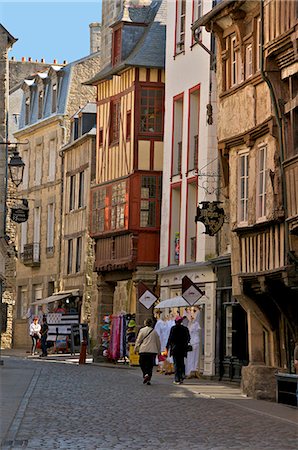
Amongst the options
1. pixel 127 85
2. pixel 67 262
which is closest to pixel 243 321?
pixel 127 85

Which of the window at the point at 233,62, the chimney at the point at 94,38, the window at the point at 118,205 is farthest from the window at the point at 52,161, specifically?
the window at the point at 233,62

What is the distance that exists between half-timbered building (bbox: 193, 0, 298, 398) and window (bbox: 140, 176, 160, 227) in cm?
1406

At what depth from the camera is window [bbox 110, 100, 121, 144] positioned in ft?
149

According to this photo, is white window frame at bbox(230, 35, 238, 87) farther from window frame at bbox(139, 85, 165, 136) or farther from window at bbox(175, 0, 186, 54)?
window frame at bbox(139, 85, 165, 136)

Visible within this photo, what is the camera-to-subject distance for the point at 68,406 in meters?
21.3

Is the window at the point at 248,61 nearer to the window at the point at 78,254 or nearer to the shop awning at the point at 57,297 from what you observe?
the shop awning at the point at 57,297

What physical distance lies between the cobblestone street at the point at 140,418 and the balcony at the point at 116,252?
13.1 meters

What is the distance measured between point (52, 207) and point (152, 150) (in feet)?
55.8

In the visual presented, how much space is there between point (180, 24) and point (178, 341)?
533 inches

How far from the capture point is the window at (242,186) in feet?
88.5

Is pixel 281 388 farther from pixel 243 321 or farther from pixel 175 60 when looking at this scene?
pixel 175 60

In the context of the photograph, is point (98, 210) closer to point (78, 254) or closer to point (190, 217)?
point (78, 254)

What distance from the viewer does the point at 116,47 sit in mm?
47062

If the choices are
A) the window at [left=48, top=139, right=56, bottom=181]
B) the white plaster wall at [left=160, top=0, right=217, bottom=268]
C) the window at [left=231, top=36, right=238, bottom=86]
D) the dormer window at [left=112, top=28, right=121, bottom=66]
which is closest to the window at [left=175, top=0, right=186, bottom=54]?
the white plaster wall at [left=160, top=0, right=217, bottom=268]
